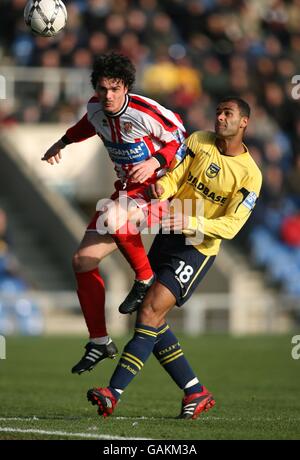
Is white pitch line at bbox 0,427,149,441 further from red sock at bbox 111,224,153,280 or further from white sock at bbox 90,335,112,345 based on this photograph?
red sock at bbox 111,224,153,280

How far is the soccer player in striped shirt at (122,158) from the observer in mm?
8680

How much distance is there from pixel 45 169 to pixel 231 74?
5.20 meters

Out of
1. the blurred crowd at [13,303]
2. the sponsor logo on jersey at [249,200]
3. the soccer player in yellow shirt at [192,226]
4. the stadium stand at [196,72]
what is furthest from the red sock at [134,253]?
the stadium stand at [196,72]

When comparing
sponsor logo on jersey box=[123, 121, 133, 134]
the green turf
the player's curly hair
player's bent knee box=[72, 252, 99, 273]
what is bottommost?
the green turf

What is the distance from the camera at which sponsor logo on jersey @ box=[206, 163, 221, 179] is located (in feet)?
28.9

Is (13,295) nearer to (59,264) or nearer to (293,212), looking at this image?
(59,264)

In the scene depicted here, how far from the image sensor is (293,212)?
2336 cm

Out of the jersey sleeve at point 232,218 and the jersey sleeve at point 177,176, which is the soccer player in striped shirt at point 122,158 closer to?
the jersey sleeve at point 177,176

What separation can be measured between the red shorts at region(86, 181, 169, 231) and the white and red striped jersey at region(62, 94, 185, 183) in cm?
13

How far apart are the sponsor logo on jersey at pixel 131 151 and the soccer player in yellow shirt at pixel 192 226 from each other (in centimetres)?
27

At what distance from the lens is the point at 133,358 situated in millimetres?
8570

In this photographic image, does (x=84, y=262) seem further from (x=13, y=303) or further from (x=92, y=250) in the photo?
(x=13, y=303)

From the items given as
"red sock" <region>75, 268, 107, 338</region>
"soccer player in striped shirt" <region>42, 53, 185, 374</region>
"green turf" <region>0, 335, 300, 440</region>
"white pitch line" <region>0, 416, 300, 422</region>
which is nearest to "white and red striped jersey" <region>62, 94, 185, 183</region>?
"soccer player in striped shirt" <region>42, 53, 185, 374</region>
